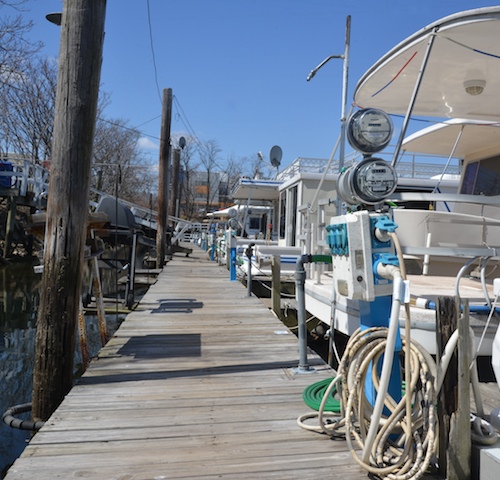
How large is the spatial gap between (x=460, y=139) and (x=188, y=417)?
6.56 m

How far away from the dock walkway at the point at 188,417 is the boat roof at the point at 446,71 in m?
3.40

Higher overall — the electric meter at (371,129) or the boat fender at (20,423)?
the electric meter at (371,129)

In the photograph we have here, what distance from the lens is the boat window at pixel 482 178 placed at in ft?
23.9

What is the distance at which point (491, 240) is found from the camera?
6.54 m

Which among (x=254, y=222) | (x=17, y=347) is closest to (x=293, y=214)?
(x=17, y=347)

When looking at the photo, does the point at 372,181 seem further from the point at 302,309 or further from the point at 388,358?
the point at 302,309

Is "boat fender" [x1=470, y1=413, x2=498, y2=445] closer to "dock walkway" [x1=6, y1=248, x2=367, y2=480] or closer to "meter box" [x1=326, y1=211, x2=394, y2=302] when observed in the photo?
"dock walkway" [x1=6, y1=248, x2=367, y2=480]

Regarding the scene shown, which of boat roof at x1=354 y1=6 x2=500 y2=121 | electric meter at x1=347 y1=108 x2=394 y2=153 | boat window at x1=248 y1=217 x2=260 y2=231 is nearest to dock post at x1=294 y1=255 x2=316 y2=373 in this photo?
electric meter at x1=347 y1=108 x2=394 y2=153

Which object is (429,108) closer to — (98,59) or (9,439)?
(98,59)

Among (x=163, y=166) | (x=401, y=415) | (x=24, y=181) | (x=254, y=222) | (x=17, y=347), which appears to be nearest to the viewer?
(x=401, y=415)

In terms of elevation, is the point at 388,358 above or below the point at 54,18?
below

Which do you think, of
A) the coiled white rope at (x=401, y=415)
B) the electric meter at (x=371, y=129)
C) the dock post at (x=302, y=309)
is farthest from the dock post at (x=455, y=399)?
the dock post at (x=302, y=309)

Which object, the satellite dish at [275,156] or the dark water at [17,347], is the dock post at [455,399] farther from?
the satellite dish at [275,156]

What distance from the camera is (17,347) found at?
25.4 feet
